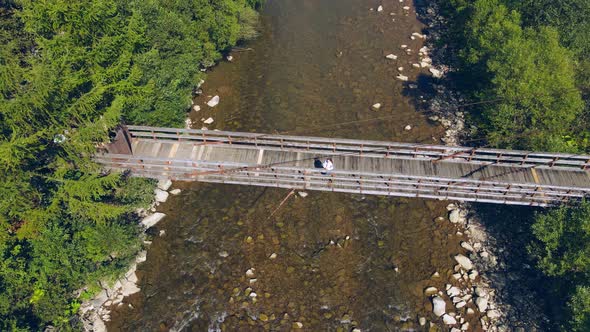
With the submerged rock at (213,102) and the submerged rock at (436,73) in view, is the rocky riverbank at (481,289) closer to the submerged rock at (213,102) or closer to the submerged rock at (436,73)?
the submerged rock at (436,73)

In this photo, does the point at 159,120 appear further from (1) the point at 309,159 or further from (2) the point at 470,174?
(2) the point at 470,174

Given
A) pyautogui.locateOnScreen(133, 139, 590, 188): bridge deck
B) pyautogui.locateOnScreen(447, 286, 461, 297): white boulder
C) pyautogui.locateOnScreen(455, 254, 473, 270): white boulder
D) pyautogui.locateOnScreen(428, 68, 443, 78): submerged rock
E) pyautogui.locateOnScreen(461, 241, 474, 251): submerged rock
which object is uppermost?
pyautogui.locateOnScreen(428, 68, 443, 78): submerged rock

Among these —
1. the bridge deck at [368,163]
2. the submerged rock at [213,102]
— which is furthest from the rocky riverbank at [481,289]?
the submerged rock at [213,102]

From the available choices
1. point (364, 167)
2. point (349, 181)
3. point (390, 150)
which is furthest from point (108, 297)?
point (390, 150)

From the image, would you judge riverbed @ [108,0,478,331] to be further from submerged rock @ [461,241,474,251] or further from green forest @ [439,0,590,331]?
green forest @ [439,0,590,331]

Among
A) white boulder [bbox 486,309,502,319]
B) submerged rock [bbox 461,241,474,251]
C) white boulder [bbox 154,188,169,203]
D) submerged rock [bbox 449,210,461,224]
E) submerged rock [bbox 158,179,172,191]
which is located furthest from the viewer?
submerged rock [bbox 158,179,172,191]

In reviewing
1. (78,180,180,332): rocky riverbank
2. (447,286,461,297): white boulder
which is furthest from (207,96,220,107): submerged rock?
Result: (447,286,461,297): white boulder

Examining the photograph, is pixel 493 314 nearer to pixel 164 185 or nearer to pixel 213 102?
pixel 164 185

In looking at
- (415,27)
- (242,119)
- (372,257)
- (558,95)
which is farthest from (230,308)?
(415,27)
